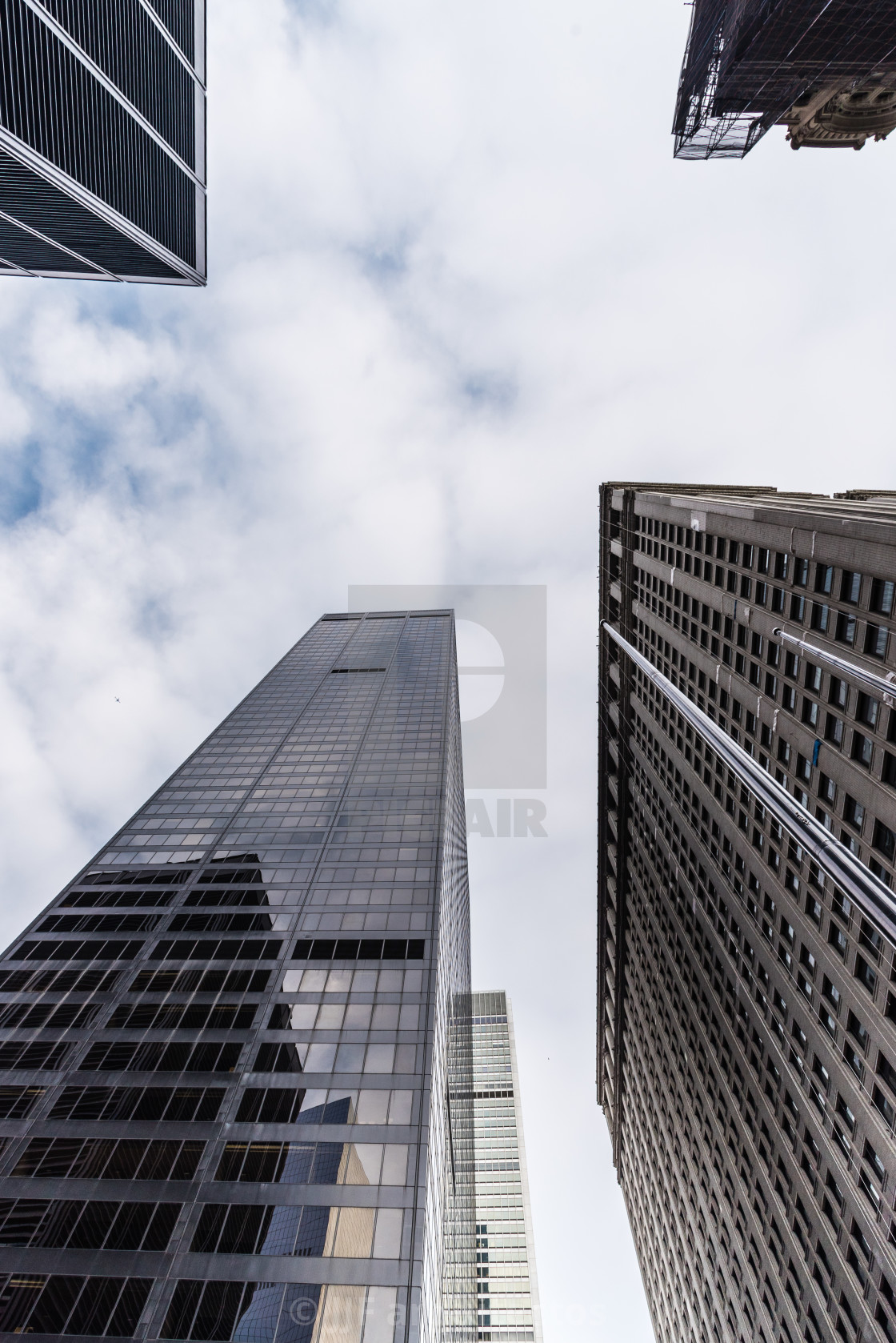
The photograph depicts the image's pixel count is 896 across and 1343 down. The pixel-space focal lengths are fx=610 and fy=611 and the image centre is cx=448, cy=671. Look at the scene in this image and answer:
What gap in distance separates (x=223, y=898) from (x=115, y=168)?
221 feet

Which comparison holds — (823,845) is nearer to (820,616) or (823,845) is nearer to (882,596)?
(882,596)

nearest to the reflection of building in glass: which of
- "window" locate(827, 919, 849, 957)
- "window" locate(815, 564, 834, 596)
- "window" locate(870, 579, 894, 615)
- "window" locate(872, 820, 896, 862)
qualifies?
"window" locate(827, 919, 849, 957)

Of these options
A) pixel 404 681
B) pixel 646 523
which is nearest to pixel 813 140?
pixel 646 523

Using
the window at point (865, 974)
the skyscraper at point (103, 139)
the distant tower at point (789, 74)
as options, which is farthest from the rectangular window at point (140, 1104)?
the distant tower at point (789, 74)

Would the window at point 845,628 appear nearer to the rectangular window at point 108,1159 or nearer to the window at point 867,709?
the window at point 867,709

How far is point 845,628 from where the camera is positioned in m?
33.7

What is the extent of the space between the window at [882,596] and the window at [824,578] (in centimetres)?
333

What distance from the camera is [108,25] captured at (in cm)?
5131

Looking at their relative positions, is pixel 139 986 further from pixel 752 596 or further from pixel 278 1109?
pixel 752 596

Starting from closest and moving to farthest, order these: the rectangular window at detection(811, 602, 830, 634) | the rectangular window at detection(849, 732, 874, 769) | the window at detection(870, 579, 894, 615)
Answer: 1. the window at detection(870, 579, 894, 615)
2. the rectangular window at detection(849, 732, 874, 769)
3. the rectangular window at detection(811, 602, 830, 634)

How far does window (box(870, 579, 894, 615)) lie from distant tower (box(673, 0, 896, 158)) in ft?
155

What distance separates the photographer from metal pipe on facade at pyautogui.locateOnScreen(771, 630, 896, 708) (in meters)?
27.0

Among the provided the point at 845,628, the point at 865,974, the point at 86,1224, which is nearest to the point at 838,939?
the point at 865,974

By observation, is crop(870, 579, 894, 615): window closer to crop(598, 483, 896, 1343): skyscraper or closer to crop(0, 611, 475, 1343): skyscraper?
crop(598, 483, 896, 1343): skyscraper
